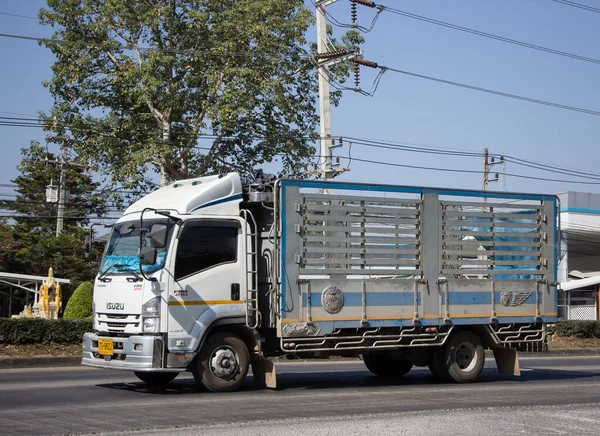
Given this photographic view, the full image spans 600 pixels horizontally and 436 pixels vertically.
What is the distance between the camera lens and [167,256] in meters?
11.9

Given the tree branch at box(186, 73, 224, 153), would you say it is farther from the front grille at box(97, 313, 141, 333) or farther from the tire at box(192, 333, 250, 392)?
the tire at box(192, 333, 250, 392)

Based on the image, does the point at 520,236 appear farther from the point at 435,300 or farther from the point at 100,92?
the point at 100,92

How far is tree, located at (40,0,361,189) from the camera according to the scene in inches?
1016

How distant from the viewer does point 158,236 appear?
11.8 meters

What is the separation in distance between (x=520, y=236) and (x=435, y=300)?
7.17ft

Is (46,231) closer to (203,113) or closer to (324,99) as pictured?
(203,113)

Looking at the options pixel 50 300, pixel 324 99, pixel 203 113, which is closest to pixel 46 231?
pixel 50 300

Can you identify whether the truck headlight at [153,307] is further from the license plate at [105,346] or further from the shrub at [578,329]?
the shrub at [578,329]

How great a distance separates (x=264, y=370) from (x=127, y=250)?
278 centimetres

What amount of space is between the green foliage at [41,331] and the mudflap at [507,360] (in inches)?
410

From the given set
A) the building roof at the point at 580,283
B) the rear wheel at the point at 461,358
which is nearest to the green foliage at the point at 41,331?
the rear wheel at the point at 461,358

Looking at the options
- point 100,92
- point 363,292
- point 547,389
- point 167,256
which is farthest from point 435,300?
point 100,92

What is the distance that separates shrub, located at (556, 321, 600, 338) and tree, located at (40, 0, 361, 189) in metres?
11.0

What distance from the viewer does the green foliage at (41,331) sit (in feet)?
63.8
